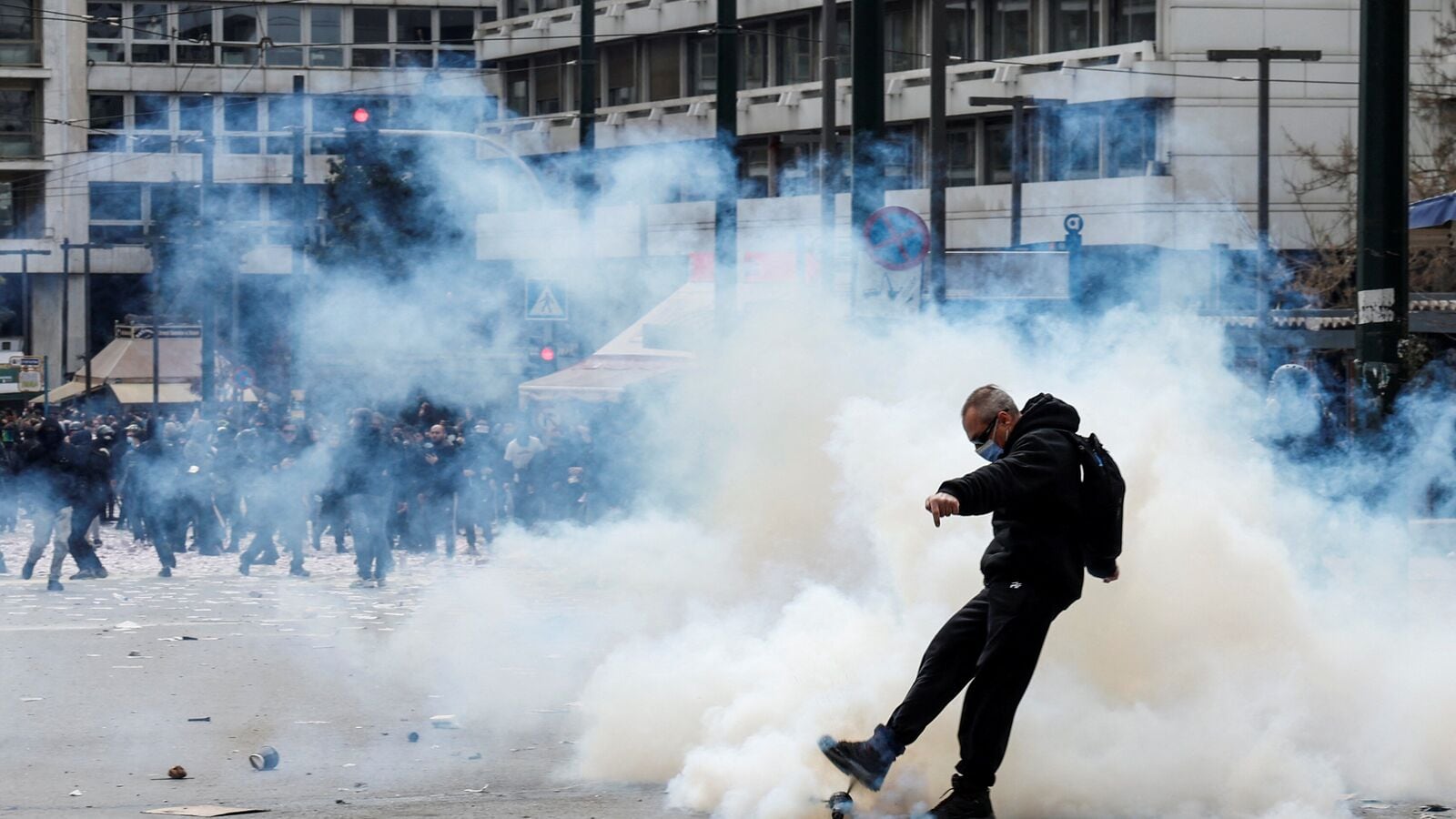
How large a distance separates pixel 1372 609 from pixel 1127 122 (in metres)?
25.0

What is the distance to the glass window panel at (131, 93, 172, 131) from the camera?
1022 inches

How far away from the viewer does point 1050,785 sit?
671 cm

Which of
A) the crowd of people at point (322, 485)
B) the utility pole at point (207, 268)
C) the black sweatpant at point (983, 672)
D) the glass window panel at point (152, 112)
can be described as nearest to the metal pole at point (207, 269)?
the utility pole at point (207, 268)

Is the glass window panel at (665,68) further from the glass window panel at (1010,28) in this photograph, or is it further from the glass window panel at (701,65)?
the glass window panel at (1010,28)

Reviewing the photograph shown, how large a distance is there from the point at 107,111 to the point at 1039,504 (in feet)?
94.4

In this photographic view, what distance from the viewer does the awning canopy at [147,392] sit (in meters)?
42.9

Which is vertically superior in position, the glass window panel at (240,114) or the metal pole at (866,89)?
the glass window panel at (240,114)

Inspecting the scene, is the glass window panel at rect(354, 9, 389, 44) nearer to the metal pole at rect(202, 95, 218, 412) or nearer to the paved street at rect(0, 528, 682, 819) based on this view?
the metal pole at rect(202, 95, 218, 412)

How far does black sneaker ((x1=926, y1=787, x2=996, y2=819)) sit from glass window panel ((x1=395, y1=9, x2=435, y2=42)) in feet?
79.0

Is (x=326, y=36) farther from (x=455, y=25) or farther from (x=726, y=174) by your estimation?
(x=726, y=174)

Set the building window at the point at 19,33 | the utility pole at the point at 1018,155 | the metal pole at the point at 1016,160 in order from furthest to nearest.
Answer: the building window at the point at 19,33 → the utility pole at the point at 1018,155 → the metal pole at the point at 1016,160

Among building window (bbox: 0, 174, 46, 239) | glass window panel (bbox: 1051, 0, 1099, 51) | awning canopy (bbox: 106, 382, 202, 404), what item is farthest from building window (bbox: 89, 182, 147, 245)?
glass window panel (bbox: 1051, 0, 1099, 51)

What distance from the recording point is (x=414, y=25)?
30062mm

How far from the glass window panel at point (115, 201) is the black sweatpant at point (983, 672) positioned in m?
27.8
